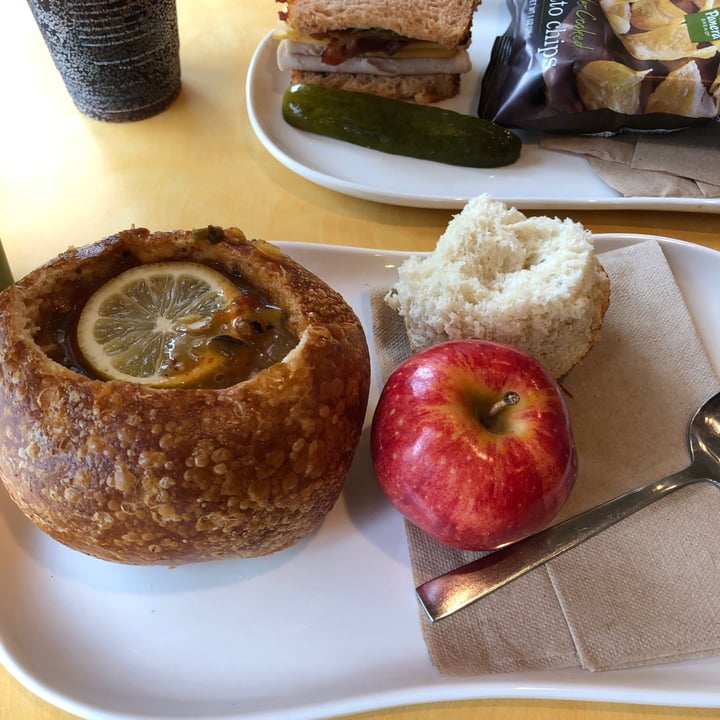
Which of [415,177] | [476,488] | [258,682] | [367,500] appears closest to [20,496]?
[258,682]

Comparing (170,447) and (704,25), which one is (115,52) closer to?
(170,447)

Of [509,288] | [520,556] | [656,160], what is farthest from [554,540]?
[656,160]

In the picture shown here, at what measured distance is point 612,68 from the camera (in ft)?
4.94

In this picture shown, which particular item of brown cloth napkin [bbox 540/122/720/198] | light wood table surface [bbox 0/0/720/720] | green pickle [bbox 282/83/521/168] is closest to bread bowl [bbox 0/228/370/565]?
light wood table surface [bbox 0/0/720/720]

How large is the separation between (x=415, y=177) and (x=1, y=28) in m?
1.56

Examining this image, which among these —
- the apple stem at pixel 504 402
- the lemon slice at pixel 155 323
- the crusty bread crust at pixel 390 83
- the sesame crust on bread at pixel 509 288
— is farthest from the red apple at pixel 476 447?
the crusty bread crust at pixel 390 83

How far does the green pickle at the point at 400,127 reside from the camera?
1562 millimetres

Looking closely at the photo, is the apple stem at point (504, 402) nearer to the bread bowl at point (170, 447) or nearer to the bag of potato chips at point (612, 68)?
the bread bowl at point (170, 447)

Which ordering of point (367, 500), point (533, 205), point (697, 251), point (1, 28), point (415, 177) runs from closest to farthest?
A: point (367, 500)
point (697, 251)
point (533, 205)
point (415, 177)
point (1, 28)

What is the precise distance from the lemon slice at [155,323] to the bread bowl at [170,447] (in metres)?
0.04

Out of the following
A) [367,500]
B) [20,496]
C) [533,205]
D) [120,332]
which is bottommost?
[367,500]

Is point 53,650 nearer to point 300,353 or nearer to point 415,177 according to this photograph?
point 300,353

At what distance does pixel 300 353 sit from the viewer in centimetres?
83

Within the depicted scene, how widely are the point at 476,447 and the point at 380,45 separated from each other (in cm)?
132
